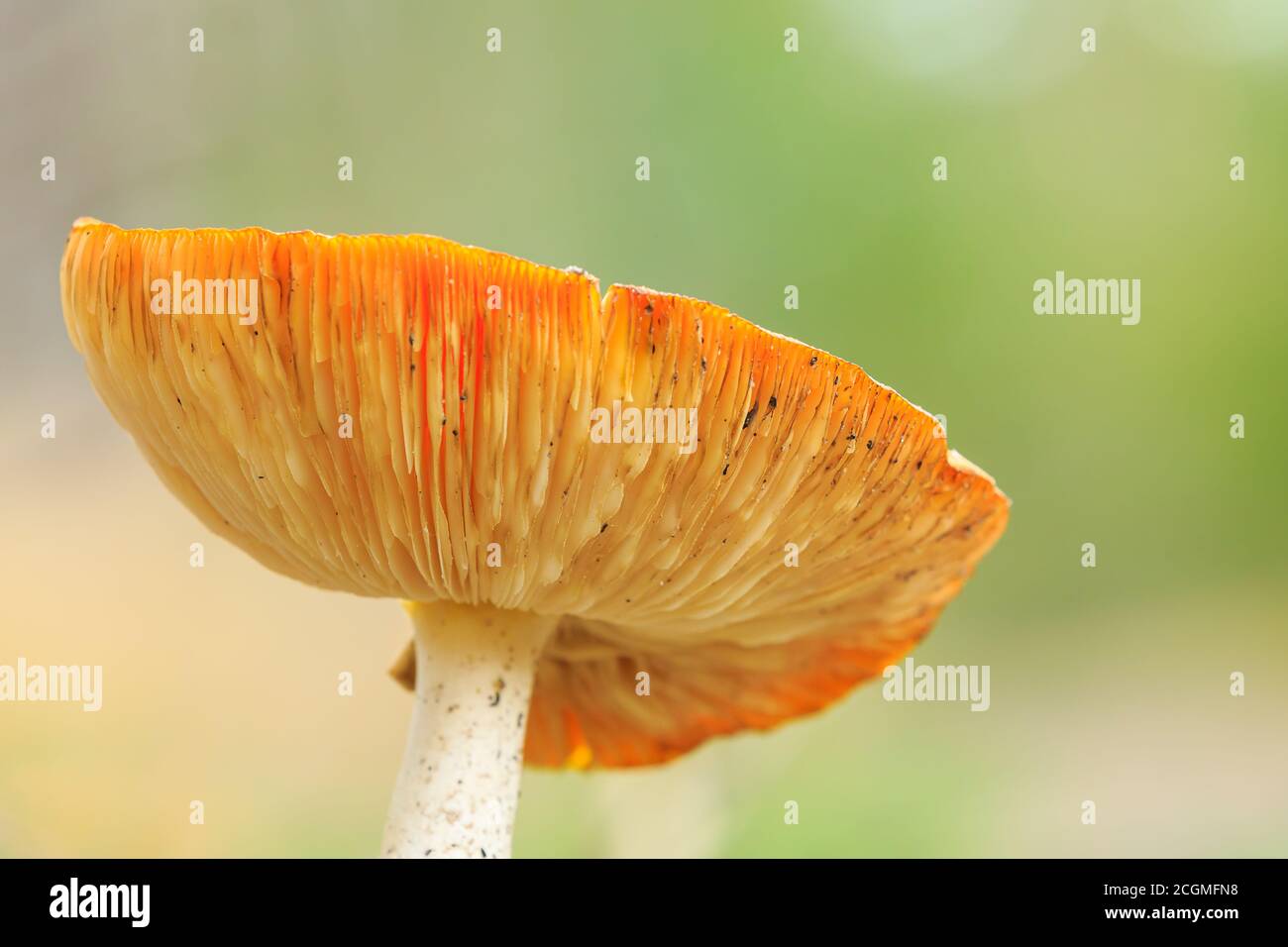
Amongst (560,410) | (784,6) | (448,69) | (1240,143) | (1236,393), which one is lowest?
(560,410)

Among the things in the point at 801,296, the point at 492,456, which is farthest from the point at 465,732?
the point at 801,296

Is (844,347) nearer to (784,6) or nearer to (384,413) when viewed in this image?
(784,6)

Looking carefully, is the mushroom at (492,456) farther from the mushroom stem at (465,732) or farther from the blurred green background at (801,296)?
the blurred green background at (801,296)

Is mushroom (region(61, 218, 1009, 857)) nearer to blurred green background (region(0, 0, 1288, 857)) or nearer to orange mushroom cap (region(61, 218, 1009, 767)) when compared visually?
orange mushroom cap (region(61, 218, 1009, 767))

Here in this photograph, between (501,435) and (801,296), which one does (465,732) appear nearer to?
(501,435)

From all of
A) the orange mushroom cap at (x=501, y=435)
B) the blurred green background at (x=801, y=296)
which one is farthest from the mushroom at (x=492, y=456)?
the blurred green background at (x=801, y=296)

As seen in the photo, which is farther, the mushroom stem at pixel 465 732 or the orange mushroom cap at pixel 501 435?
the mushroom stem at pixel 465 732
